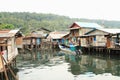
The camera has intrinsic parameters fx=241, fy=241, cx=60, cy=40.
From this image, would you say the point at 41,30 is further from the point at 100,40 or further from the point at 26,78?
the point at 26,78

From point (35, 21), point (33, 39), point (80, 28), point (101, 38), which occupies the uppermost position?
point (80, 28)

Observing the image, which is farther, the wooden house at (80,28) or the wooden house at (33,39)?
the wooden house at (33,39)

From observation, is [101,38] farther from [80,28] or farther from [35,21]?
[35,21]

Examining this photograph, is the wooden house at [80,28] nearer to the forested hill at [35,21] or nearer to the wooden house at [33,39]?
the wooden house at [33,39]

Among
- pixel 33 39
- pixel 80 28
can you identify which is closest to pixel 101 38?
pixel 80 28

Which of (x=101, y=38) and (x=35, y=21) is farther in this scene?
(x=35, y=21)

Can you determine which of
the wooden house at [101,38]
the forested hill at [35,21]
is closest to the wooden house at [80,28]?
the wooden house at [101,38]

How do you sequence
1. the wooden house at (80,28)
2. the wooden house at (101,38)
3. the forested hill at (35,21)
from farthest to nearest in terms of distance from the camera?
1. the forested hill at (35,21)
2. the wooden house at (80,28)
3. the wooden house at (101,38)

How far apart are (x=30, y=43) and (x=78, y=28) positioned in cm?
1433

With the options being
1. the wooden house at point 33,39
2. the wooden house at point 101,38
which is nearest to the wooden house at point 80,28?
the wooden house at point 101,38

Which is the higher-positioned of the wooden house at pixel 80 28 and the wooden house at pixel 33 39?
the wooden house at pixel 80 28

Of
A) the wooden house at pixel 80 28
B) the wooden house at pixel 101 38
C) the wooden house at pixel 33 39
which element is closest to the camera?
the wooden house at pixel 101 38

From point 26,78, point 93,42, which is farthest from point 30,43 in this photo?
point 26,78

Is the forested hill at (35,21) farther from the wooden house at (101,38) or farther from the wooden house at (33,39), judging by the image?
the wooden house at (101,38)
